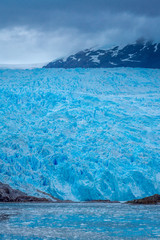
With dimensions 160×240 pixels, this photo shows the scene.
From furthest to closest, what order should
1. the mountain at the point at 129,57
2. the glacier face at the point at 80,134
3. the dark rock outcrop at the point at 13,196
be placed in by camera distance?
the mountain at the point at 129,57, the glacier face at the point at 80,134, the dark rock outcrop at the point at 13,196

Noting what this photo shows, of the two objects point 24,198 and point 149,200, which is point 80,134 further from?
point 149,200

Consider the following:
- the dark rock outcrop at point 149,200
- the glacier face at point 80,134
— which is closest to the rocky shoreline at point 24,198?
the dark rock outcrop at point 149,200

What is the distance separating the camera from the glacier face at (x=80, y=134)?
66.5 feet

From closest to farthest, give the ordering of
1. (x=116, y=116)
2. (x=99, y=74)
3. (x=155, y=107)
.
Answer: (x=116, y=116) → (x=155, y=107) → (x=99, y=74)

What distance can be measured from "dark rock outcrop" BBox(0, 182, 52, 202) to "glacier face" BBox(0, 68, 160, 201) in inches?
13.9

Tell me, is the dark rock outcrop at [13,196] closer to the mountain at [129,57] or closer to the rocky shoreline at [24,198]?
the rocky shoreline at [24,198]

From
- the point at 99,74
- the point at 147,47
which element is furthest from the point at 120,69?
the point at 147,47

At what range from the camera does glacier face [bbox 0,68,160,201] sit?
2027 centimetres

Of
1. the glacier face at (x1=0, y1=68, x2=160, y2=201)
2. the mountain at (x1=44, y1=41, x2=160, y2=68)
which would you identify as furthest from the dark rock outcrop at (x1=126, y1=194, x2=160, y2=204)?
the mountain at (x1=44, y1=41, x2=160, y2=68)

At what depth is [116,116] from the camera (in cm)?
2458

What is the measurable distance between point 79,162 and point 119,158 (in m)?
2.47

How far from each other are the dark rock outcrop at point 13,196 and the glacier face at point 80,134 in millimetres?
353

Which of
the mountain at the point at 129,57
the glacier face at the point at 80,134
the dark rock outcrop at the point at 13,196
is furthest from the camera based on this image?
the mountain at the point at 129,57

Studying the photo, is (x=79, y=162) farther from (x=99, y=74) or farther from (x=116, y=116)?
(x=99, y=74)
